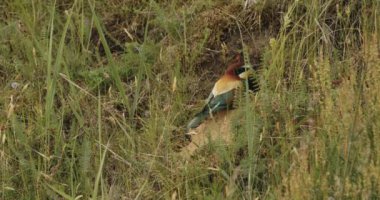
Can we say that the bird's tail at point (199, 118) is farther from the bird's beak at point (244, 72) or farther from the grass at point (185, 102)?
the bird's beak at point (244, 72)

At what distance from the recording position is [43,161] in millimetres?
3182

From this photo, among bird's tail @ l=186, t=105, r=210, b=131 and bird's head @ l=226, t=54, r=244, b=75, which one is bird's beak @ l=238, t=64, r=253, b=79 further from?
bird's tail @ l=186, t=105, r=210, b=131

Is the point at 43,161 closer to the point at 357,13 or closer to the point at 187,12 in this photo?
the point at 187,12

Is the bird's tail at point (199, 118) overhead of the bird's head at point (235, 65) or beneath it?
beneath

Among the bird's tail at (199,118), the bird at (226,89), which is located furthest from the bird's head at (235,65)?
the bird's tail at (199,118)

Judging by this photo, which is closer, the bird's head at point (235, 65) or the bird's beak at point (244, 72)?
the bird's beak at point (244, 72)

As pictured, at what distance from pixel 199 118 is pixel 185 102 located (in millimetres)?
243

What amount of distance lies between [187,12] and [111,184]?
1101mm

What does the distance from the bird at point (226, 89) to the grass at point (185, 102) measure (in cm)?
9

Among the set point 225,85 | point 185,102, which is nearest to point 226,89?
point 225,85

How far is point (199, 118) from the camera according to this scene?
10.8 feet

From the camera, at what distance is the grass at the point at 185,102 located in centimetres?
257

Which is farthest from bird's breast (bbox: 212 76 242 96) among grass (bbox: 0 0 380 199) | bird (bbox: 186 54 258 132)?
grass (bbox: 0 0 380 199)

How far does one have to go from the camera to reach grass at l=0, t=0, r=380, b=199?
8.43ft
